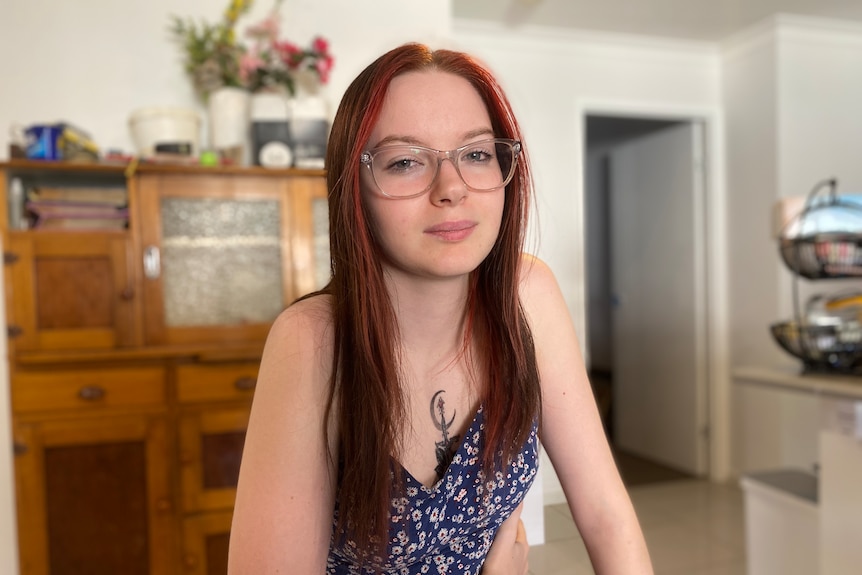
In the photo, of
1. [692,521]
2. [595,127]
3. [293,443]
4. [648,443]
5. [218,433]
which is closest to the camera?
[293,443]

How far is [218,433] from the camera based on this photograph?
7.18 ft

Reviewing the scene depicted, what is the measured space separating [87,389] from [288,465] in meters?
1.64

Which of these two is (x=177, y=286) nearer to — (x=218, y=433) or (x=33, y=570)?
(x=218, y=433)

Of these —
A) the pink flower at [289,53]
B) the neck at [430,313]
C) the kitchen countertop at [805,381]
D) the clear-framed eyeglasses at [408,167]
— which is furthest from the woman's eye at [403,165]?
the pink flower at [289,53]

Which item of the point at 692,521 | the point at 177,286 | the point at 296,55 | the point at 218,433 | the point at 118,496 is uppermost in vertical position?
the point at 296,55

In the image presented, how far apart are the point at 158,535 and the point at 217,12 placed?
187 centimetres

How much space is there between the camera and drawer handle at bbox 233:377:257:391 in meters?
2.21

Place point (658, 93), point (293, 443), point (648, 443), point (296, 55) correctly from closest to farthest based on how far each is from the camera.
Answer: point (293, 443) → point (296, 55) → point (658, 93) → point (648, 443)

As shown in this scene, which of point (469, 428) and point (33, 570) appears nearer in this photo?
point (469, 428)

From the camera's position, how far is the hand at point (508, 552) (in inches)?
34.6

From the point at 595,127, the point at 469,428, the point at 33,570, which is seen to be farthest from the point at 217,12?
the point at 595,127

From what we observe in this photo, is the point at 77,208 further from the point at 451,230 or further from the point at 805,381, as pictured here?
the point at 805,381

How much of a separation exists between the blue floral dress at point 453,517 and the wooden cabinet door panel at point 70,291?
1572 millimetres

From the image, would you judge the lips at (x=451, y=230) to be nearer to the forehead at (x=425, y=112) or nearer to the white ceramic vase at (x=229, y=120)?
the forehead at (x=425, y=112)
